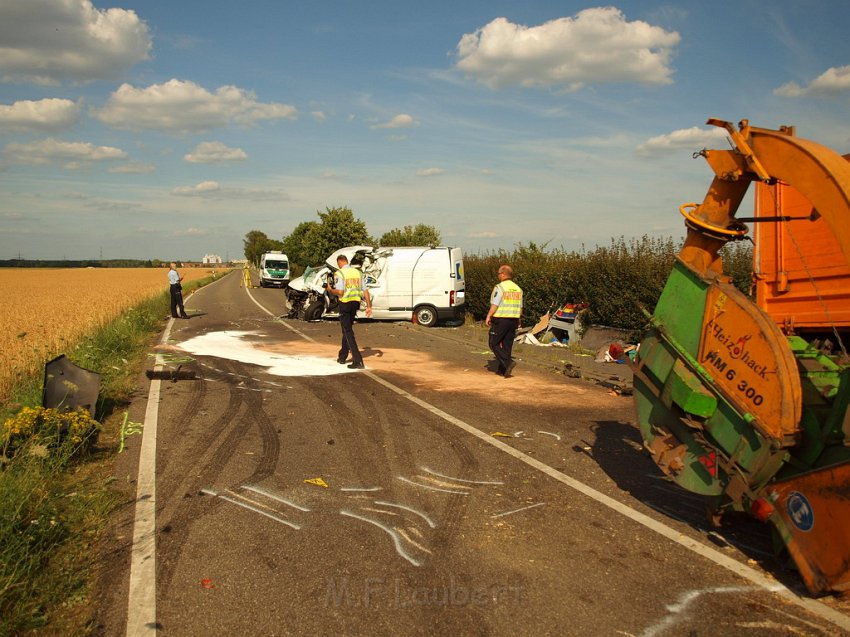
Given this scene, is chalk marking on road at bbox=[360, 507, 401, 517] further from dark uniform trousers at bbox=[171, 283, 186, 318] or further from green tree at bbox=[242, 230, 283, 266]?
green tree at bbox=[242, 230, 283, 266]

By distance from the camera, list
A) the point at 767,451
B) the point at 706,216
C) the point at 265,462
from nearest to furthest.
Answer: the point at 767,451, the point at 706,216, the point at 265,462

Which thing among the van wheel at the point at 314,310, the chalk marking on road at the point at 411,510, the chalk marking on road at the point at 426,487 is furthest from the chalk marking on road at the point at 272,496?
the van wheel at the point at 314,310

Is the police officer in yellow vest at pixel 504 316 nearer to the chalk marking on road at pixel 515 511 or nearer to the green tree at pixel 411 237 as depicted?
the chalk marking on road at pixel 515 511

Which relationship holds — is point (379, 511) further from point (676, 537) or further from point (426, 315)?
point (426, 315)

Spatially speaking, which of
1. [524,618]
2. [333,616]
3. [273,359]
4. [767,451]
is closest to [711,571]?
[767,451]

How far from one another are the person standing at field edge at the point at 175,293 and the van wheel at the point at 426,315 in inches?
314

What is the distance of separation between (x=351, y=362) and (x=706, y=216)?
26.5 ft

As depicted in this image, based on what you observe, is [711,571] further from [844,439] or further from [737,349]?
[737,349]

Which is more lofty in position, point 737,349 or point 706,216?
point 706,216

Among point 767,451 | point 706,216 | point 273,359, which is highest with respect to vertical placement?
point 706,216

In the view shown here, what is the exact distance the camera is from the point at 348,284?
1117cm

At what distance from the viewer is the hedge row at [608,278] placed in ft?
42.8

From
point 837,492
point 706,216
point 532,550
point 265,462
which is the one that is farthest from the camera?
point 265,462

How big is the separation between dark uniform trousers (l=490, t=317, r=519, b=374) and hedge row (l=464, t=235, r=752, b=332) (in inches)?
104
